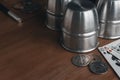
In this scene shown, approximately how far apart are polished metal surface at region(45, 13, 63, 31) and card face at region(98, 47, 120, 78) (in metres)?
0.17

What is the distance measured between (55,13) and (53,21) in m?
0.03

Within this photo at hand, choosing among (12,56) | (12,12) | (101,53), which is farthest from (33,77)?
(12,12)

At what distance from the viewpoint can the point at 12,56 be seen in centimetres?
77

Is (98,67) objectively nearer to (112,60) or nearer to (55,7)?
(112,60)

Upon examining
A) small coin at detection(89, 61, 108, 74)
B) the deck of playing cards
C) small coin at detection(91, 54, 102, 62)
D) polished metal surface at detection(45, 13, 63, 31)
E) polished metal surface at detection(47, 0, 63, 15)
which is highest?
polished metal surface at detection(47, 0, 63, 15)

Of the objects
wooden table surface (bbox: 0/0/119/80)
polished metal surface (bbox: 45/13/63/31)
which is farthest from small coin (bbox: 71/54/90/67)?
polished metal surface (bbox: 45/13/63/31)

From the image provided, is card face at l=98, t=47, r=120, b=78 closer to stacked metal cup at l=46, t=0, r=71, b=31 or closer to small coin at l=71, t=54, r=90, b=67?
small coin at l=71, t=54, r=90, b=67

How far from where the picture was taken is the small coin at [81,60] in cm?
74

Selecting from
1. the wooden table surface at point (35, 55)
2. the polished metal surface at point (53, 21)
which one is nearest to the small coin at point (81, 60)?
the wooden table surface at point (35, 55)

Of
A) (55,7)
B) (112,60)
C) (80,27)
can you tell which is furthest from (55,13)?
(112,60)

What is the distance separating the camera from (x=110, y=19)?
0.78 metres

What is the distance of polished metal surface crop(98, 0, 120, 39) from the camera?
2.52 feet

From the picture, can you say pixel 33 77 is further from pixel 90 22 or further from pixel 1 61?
pixel 90 22

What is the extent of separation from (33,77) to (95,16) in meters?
0.25
